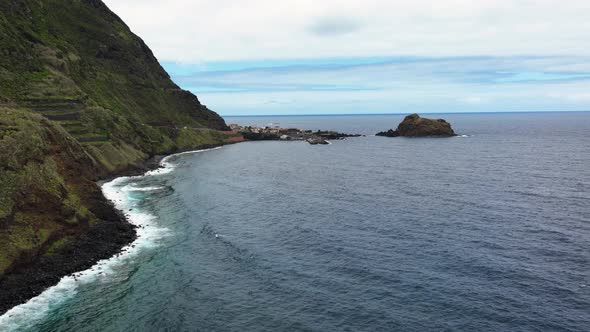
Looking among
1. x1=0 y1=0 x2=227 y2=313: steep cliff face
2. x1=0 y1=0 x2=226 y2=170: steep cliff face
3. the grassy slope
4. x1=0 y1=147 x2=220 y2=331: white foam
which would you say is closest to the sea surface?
x1=0 y1=147 x2=220 y2=331: white foam

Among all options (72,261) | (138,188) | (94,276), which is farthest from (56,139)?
(94,276)

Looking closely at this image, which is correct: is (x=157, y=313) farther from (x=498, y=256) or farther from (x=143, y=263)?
(x=498, y=256)

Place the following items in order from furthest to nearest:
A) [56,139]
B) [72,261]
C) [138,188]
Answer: [138,188], [56,139], [72,261]

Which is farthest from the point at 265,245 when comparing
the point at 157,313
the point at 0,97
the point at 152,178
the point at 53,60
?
the point at 53,60

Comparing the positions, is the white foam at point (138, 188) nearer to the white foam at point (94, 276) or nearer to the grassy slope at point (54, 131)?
→ the grassy slope at point (54, 131)

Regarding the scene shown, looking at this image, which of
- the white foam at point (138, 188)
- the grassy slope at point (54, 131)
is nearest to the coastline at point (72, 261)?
the grassy slope at point (54, 131)

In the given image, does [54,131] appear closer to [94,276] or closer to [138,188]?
[138,188]
